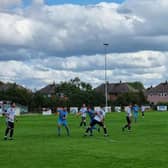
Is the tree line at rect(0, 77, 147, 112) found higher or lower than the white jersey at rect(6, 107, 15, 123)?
higher

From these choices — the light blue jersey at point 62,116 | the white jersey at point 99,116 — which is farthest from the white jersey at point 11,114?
the white jersey at point 99,116

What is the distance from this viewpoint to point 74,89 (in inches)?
6452

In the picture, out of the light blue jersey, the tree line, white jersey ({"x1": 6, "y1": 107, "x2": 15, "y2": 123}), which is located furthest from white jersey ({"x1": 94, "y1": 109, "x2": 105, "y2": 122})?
the tree line

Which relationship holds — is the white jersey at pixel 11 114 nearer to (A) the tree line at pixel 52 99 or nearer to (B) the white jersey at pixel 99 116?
(B) the white jersey at pixel 99 116

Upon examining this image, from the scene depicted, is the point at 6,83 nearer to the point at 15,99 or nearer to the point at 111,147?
the point at 15,99

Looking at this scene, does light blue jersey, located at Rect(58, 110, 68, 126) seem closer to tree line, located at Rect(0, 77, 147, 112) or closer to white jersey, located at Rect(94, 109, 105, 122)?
white jersey, located at Rect(94, 109, 105, 122)

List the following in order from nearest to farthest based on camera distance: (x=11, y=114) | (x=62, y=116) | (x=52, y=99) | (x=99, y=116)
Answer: (x=11, y=114) → (x=99, y=116) → (x=62, y=116) → (x=52, y=99)

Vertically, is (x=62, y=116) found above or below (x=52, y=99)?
below

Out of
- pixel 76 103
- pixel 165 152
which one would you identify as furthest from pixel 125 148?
pixel 76 103

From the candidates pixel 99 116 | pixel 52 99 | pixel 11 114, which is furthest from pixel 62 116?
pixel 52 99

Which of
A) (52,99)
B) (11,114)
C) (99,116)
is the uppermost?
(52,99)

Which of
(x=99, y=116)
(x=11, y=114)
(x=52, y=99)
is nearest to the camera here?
(x=11, y=114)

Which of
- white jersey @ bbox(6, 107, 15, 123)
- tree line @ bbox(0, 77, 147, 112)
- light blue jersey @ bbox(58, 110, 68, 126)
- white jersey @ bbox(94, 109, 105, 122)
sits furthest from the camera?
tree line @ bbox(0, 77, 147, 112)

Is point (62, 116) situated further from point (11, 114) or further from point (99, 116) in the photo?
point (11, 114)
